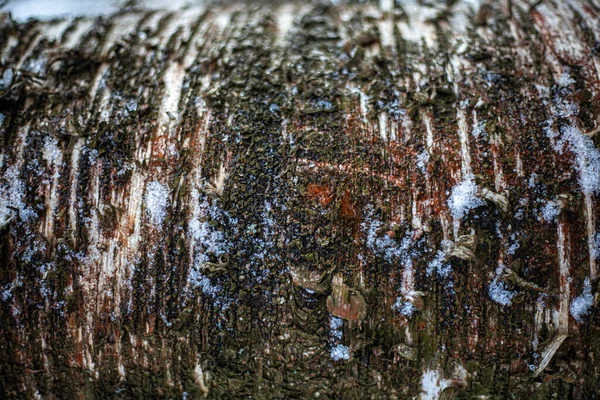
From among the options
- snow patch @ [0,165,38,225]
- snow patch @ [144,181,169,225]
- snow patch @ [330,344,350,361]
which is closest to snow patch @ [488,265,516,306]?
snow patch @ [330,344,350,361]

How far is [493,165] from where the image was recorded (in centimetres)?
88

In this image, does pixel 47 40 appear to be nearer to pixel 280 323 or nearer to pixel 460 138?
pixel 280 323

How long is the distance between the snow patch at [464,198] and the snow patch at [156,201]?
636 mm

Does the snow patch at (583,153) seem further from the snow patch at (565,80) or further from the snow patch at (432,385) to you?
the snow patch at (432,385)

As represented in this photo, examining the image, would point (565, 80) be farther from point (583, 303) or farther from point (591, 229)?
point (583, 303)

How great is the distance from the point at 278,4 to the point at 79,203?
927 millimetres

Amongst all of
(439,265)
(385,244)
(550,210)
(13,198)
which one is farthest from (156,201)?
(550,210)

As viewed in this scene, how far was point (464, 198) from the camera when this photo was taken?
2.86 feet

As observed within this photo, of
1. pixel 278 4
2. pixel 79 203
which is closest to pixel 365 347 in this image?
pixel 79 203

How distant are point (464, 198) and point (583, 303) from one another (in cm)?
35

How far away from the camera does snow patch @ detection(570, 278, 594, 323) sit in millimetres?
871

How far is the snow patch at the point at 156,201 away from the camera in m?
0.91

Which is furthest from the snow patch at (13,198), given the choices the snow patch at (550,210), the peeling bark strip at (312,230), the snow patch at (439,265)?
the snow patch at (550,210)

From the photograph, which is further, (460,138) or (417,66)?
(417,66)
